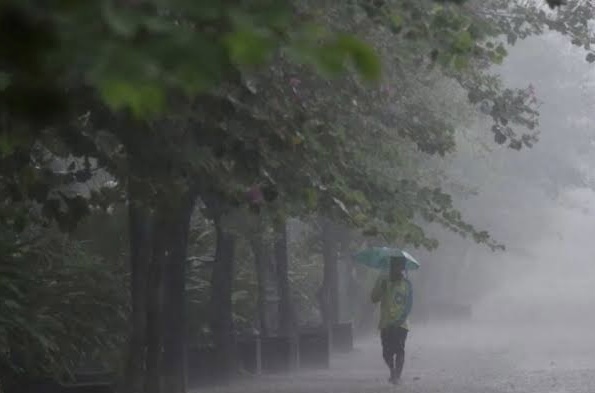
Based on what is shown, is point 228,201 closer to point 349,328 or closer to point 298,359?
point 298,359

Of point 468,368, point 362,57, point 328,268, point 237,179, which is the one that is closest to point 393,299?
point 468,368

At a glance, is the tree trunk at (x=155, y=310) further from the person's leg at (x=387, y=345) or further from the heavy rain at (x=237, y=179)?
the person's leg at (x=387, y=345)

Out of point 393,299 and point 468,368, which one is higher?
point 393,299

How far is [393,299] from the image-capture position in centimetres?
1948

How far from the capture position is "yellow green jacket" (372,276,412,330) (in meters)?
19.4

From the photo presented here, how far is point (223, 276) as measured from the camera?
2077 centimetres

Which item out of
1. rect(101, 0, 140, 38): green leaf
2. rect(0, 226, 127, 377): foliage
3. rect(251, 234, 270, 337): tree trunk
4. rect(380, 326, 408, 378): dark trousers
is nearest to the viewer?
rect(101, 0, 140, 38): green leaf

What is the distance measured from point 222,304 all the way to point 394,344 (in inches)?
93.2

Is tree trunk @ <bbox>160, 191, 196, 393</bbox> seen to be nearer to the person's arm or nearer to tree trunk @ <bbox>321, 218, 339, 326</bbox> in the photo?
the person's arm

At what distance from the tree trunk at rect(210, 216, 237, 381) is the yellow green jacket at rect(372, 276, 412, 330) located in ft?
7.27

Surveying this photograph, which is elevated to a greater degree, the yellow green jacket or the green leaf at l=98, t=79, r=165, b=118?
the yellow green jacket

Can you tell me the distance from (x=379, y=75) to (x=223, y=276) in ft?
59.1

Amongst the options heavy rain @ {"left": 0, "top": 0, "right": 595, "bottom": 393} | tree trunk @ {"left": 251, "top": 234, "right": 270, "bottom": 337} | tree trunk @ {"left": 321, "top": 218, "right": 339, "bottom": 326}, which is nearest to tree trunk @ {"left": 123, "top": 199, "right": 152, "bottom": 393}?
heavy rain @ {"left": 0, "top": 0, "right": 595, "bottom": 393}

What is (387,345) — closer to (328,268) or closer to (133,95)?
(328,268)
